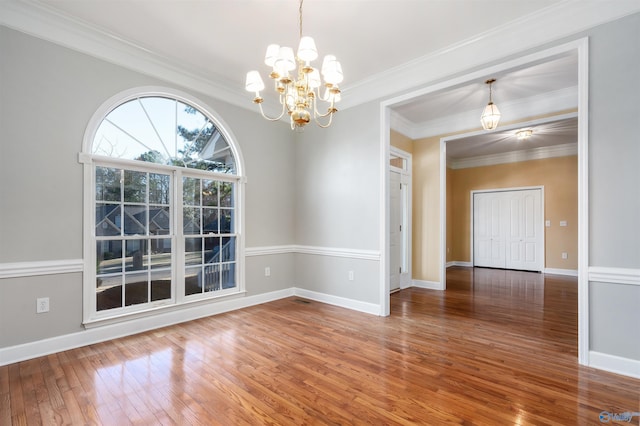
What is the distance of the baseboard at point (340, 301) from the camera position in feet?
13.2

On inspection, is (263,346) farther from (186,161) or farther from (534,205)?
(534,205)

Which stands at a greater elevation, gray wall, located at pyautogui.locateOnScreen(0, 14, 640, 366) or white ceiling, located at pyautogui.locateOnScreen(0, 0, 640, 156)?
white ceiling, located at pyautogui.locateOnScreen(0, 0, 640, 156)

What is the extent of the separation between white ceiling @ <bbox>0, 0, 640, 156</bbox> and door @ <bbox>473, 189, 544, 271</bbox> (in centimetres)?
423

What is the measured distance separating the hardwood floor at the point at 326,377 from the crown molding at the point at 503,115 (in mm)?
3065

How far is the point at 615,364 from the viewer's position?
2424 mm

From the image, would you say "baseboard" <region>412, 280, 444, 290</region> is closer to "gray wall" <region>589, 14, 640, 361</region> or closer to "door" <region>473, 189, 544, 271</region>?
"gray wall" <region>589, 14, 640, 361</region>

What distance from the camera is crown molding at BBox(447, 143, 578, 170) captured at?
6980mm

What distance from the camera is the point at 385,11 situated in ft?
8.89

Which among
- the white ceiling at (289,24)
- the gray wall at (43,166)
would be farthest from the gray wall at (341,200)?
the gray wall at (43,166)

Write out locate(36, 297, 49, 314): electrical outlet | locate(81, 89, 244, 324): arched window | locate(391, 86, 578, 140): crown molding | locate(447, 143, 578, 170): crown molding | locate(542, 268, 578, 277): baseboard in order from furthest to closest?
locate(447, 143, 578, 170): crown molding
locate(542, 268, 578, 277): baseboard
locate(391, 86, 578, 140): crown molding
locate(81, 89, 244, 324): arched window
locate(36, 297, 49, 314): electrical outlet

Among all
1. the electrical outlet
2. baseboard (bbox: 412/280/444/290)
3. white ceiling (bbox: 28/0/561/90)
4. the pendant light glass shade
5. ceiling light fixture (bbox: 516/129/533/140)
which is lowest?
baseboard (bbox: 412/280/444/290)

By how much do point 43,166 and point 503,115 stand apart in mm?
6174

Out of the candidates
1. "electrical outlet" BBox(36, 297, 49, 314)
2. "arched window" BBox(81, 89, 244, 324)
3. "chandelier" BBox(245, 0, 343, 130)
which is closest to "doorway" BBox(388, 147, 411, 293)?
"arched window" BBox(81, 89, 244, 324)

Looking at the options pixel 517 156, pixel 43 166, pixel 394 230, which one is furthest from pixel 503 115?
pixel 43 166
